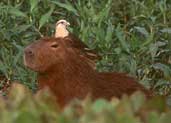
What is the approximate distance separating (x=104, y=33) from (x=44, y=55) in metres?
2.27

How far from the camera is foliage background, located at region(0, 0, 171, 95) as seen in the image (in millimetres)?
9133

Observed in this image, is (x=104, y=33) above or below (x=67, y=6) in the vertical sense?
below

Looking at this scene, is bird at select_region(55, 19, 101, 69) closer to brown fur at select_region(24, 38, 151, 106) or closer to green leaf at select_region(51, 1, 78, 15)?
brown fur at select_region(24, 38, 151, 106)

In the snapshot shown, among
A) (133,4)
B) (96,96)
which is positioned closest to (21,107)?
(96,96)

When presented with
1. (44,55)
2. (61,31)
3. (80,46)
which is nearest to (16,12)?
(61,31)

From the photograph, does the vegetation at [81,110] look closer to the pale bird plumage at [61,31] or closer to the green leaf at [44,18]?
the pale bird plumage at [61,31]

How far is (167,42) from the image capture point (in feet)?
31.2

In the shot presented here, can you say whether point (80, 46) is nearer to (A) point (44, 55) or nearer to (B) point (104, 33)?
(A) point (44, 55)

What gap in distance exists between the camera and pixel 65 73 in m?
7.22

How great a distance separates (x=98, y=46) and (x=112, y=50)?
17 cm

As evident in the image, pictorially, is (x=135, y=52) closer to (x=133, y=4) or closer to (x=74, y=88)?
(x=133, y=4)

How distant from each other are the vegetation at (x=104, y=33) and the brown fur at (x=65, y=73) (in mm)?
1607

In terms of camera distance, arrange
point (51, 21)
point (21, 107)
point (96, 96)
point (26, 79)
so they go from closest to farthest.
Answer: point (21, 107) < point (96, 96) < point (26, 79) < point (51, 21)

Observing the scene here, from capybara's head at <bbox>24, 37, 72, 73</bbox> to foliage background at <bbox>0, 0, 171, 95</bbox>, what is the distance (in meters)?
1.65
